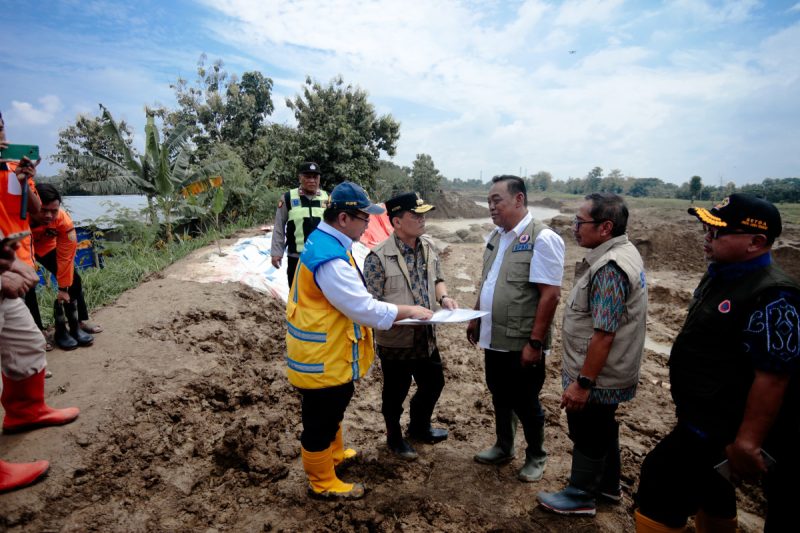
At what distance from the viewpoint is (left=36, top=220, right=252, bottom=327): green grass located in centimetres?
524

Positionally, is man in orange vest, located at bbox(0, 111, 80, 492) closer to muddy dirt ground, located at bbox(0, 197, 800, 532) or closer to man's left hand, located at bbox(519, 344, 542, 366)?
muddy dirt ground, located at bbox(0, 197, 800, 532)

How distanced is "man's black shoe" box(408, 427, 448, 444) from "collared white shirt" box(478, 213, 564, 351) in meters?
1.01

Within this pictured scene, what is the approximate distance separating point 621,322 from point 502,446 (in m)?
1.39

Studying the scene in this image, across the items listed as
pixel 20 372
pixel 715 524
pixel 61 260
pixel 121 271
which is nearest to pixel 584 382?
pixel 715 524

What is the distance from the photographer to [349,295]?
2201 mm

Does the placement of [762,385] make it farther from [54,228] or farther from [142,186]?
[142,186]

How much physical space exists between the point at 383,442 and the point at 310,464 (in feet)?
3.03

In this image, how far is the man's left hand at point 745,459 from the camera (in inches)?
62.8

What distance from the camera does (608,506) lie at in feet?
8.39

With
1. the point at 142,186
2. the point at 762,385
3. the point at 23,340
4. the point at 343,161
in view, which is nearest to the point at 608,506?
the point at 762,385

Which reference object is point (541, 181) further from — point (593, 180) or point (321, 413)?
point (321, 413)

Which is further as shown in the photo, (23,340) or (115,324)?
(115,324)

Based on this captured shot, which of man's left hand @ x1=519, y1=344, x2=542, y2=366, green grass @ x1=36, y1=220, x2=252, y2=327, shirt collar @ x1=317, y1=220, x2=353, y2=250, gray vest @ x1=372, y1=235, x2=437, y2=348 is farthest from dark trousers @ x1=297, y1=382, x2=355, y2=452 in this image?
green grass @ x1=36, y1=220, x2=252, y2=327

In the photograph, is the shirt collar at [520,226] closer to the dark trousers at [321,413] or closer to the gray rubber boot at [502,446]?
the gray rubber boot at [502,446]
